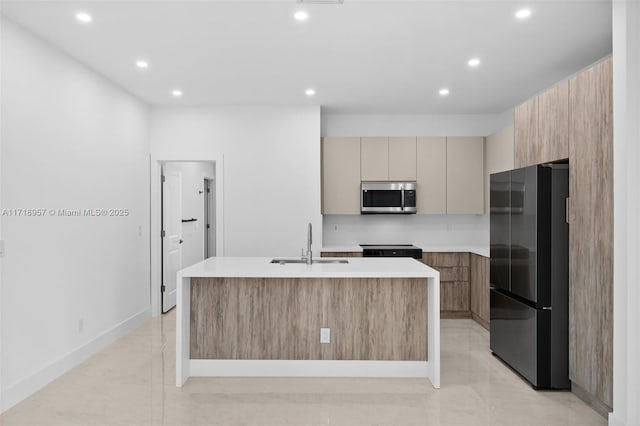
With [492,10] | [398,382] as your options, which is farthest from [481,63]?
[398,382]

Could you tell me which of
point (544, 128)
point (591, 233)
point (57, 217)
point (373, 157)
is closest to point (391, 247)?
point (373, 157)

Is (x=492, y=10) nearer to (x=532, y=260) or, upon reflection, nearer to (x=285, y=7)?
(x=285, y=7)

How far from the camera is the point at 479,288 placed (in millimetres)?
4957

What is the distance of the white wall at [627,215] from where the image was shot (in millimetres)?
2400

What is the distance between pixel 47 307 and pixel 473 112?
16.8 feet

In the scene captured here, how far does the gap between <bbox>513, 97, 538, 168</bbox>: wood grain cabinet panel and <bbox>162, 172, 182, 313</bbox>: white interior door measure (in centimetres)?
398

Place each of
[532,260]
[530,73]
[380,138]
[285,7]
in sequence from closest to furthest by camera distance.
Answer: [285,7], [532,260], [530,73], [380,138]

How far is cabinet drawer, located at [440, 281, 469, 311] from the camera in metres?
5.25

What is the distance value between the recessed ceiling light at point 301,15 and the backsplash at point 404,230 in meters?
3.30

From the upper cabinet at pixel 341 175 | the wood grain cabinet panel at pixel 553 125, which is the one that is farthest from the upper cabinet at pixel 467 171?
the wood grain cabinet panel at pixel 553 125

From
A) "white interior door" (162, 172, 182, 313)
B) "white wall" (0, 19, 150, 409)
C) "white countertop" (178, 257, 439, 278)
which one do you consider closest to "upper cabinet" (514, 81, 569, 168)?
"white countertop" (178, 257, 439, 278)

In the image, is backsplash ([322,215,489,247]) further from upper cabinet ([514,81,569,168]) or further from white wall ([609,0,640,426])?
white wall ([609,0,640,426])

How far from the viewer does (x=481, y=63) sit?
150 inches

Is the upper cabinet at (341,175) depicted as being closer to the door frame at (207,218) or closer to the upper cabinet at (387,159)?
the upper cabinet at (387,159)
